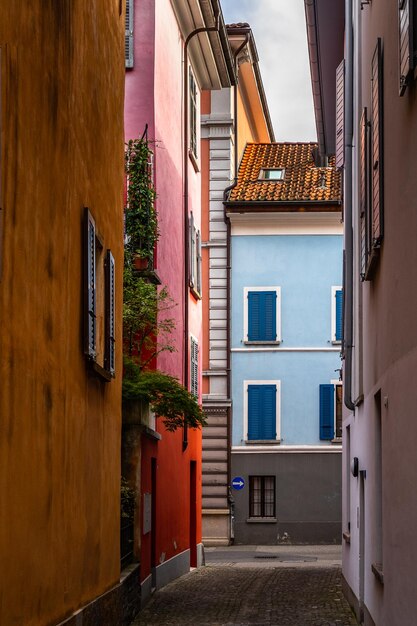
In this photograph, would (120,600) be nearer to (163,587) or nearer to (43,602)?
(43,602)

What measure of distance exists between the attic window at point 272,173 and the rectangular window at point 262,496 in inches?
363

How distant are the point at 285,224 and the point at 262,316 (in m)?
2.81

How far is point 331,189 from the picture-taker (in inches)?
1473

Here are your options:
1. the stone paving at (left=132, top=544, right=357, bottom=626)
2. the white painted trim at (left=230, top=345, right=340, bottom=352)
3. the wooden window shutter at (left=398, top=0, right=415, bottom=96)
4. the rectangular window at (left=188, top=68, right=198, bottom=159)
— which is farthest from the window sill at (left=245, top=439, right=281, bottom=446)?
the wooden window shutter at (left=398, top=0, right=415, bottom=96)

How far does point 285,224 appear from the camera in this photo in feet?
122

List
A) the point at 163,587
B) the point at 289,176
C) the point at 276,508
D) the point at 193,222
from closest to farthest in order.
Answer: the point at 163,587
the point at 193,222
the point at 276,508
the point at 289,176

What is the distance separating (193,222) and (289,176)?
13117mm

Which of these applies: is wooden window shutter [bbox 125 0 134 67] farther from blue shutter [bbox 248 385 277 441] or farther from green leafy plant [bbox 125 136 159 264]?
blue shutter [bbox 248 385 277 441]

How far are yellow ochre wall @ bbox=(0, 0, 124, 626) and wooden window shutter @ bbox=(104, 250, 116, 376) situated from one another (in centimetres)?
26

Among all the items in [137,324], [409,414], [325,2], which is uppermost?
[325,2]

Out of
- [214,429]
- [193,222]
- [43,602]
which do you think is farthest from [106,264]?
[214,429]

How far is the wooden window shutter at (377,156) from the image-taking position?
36.7ft

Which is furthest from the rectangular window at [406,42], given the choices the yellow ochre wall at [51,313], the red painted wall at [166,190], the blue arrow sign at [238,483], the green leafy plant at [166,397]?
the blue arrow sign at [238,483]

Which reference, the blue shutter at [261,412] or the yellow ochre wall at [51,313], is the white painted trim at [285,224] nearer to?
the blue shutter at [261,412]
